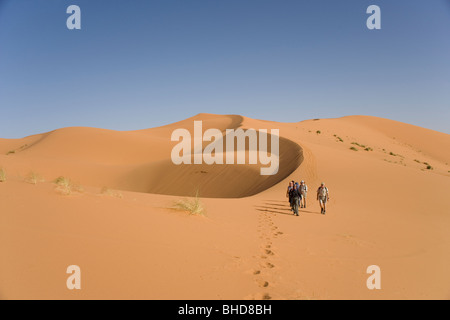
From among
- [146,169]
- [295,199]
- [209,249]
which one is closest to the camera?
[209,249]

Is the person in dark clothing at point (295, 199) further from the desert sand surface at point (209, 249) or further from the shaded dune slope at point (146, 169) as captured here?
the shaded dune slope at point (146, 169)

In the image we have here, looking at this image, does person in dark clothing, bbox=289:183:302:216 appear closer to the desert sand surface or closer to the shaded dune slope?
the desert sand surface

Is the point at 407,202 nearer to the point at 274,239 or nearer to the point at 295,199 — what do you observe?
the point at 295,199

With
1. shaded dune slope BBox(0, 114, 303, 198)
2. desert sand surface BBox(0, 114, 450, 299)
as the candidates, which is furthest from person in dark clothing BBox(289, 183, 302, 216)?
shaded dune slope BBox(0, 114, 303, 198)

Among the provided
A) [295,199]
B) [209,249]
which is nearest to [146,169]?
[295,199]

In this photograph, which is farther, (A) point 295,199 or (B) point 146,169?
(B) point 146,169

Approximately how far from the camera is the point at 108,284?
3170 millimetres

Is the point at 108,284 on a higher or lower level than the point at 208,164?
lower

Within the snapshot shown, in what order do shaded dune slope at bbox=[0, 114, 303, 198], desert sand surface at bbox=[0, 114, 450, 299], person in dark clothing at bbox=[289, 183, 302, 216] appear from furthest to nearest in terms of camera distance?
1. shaded dune slope at bbox=[0, 114, 303, 198]
2. person in dark clothing at bbox=[289, 183, 302, 216]
3. desert sand surface at bbox=[0, 114, 450, 299]

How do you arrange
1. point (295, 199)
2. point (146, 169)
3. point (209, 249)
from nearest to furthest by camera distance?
point (209, 249) → point (295, 199) → point (146, 169)

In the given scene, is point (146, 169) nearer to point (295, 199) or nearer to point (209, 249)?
point (295, 199)
